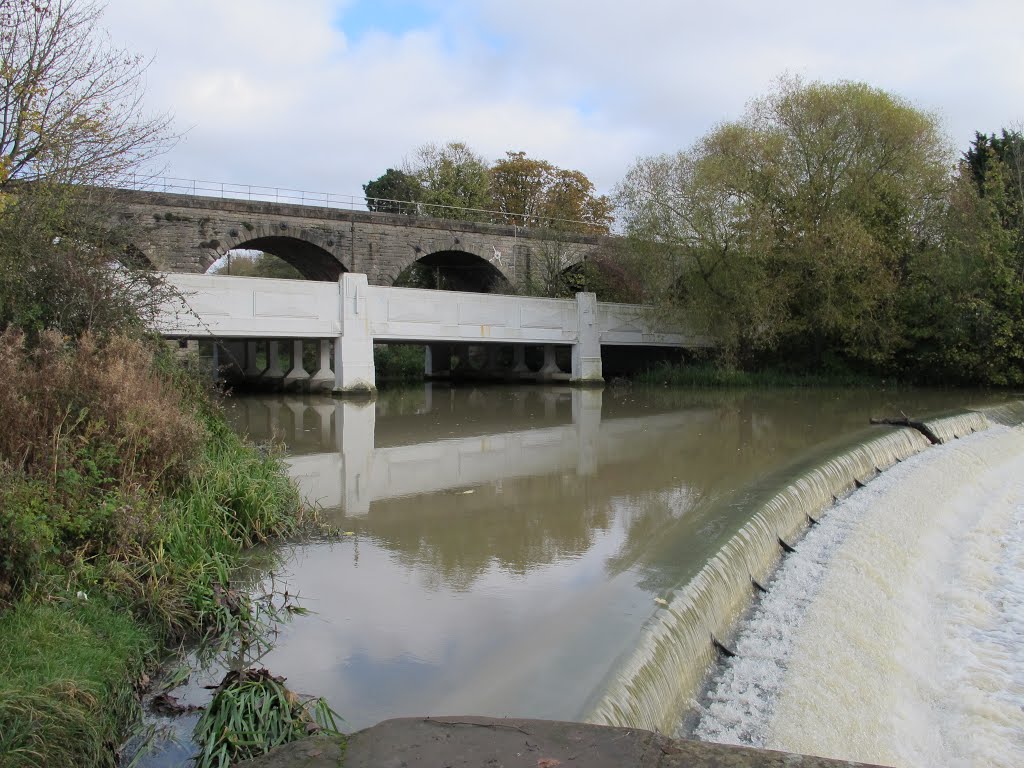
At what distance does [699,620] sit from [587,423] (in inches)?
427

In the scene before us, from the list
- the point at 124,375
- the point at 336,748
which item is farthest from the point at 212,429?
the point at 336,748

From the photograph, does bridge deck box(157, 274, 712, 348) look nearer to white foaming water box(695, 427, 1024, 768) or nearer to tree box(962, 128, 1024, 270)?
tree box(962, 128, 1024, 270)

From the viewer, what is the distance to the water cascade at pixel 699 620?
3998 mm

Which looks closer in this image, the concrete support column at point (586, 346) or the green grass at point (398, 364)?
the concrete support column at point (586, 346)

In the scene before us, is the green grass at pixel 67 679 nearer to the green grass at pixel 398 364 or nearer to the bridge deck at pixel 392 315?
the bridge deck at pixel 392 315

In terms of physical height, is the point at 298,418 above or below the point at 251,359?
Result: below

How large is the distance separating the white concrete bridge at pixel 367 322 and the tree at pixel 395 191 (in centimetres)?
1903

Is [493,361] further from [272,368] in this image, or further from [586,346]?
[272,368]

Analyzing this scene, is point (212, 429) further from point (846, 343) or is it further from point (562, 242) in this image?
point (562, 242)

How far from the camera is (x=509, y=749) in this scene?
9.91ft

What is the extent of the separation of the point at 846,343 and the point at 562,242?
11924 mm

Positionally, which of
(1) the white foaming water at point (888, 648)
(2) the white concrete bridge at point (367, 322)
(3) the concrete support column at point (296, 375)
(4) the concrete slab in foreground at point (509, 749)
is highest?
(2) the white concrete bridge at point (367, 322)

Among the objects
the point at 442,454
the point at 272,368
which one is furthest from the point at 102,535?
the point at 272,368

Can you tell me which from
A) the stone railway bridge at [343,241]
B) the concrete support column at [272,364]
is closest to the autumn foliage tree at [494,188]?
the stone railway bridge at [343,241]
